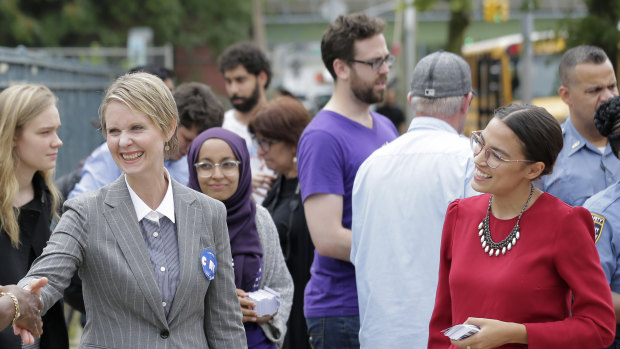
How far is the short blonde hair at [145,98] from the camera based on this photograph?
3223mm

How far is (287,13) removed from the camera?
1908 inches

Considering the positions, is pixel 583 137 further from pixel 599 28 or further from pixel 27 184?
pixel 599 28

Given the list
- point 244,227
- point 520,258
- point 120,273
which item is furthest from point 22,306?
point 244,227

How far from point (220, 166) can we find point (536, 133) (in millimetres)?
1903

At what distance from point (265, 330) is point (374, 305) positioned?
61 cm

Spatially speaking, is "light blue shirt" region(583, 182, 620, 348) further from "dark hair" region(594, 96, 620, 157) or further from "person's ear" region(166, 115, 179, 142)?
"person's ear" region(166, 115, 179, 142)

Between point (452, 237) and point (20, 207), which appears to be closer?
point (452, 237)

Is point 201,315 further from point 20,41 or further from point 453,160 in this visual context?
point 20,41

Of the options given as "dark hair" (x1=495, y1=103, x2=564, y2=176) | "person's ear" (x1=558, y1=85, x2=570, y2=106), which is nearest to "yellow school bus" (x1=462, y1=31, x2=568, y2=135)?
"person's ear" (x1=558, y1=85, x2=570, y2=106)

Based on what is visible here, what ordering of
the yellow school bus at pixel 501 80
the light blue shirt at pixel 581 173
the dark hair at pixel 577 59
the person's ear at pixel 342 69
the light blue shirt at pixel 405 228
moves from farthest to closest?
the yellow school bus at pixel 501 80, the dark hair at pixel 577 59, the person's ear at pixel 342 69, the light blue shirt at pixel 581 173, the light blue shirt at pixel 405 228

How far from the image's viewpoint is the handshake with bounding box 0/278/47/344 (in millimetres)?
2797

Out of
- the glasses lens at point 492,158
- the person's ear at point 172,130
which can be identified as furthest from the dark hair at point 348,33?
the glasses lens at point 492,158

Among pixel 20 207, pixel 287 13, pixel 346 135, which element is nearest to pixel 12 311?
pixel 20 207

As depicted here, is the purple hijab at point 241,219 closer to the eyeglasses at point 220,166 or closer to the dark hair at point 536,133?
the eyeglasses at point 220,166
